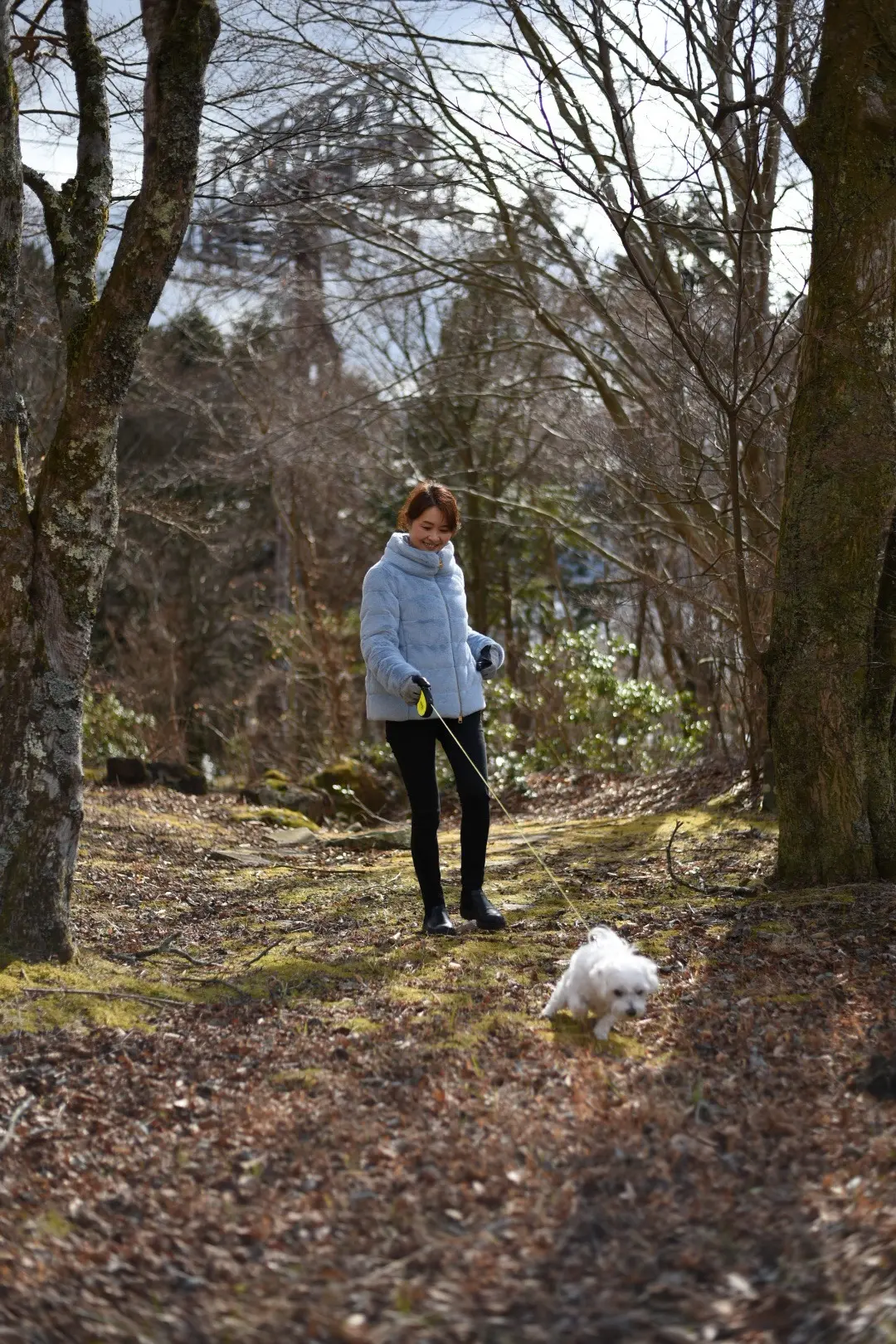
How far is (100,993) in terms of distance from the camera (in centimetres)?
452

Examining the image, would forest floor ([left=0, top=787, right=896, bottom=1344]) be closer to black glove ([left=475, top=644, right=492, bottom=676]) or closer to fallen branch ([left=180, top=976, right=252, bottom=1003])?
fallen branch ([left=180, top=976, right=252, bottom=1003])

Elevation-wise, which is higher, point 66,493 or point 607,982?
point 66,493

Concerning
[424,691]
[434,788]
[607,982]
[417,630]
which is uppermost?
[417,630]

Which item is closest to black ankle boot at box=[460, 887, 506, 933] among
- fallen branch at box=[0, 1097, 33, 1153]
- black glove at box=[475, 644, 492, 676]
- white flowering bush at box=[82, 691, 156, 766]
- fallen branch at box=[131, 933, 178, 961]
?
black glove at box=[475, 644, 492, 676]

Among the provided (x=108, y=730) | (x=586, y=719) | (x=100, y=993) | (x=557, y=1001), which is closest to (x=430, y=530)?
(x=557, y=1001)

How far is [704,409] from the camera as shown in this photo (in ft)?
24.5

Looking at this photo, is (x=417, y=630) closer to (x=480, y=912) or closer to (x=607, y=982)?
(x=480, y=912)

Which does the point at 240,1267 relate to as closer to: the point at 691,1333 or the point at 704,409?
the point at 691,1333

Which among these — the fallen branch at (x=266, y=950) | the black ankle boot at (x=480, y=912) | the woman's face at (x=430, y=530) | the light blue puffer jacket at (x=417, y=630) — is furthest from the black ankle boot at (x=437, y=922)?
the woman's face at (x=430, y=530)

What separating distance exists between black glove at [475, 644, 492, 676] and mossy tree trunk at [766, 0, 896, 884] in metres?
1.32

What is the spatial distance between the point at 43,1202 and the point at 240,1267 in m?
0.64

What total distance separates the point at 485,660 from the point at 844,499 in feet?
5.76

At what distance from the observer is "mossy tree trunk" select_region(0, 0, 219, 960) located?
4645mm

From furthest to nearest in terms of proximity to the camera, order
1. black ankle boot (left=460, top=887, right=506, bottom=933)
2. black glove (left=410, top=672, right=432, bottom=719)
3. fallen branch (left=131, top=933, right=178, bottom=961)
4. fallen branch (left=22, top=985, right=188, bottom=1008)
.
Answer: black ankle boot (left=460, top=887, right=506, bottom=933)
fallen branch (left=131, top=933, right=178, bottom=961)
black glove (left=410, top=672, right=432, bottom=719)
fallen branch (left=22, top=985, right=188, bottom=1008)
